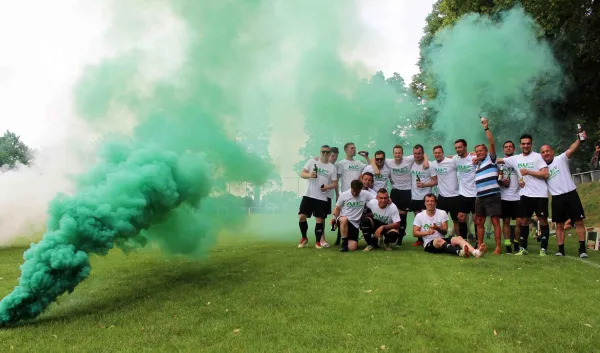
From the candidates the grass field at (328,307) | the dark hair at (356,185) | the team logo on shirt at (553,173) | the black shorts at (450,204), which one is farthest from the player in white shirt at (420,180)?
the grass field at (328,307)

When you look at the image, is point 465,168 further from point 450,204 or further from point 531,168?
point 531,168

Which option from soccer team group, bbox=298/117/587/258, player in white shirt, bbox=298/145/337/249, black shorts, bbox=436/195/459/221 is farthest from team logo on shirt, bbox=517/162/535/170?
player in white shirt, bbox=298/145/337/249

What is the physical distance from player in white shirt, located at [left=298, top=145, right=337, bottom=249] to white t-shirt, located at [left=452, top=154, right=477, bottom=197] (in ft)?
9.20

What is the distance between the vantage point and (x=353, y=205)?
31.1ft

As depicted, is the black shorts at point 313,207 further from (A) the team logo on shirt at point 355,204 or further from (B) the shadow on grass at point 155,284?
(B) the shadow on grass at point 155,284

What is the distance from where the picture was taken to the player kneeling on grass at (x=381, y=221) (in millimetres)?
9188

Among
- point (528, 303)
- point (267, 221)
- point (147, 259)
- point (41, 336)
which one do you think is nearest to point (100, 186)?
point (41, 336)

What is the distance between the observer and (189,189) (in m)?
6.33

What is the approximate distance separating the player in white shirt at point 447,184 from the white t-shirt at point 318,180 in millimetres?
2429

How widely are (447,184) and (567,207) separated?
2345 millimetres

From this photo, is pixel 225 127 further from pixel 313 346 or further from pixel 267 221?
pixel 267 221

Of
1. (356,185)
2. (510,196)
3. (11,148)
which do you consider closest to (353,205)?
(356,185)

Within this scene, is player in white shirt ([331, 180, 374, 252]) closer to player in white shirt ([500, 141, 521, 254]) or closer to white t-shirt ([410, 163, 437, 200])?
white t-shirt ([410, 163, 437, 200])

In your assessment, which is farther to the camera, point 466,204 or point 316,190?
point 316,190
